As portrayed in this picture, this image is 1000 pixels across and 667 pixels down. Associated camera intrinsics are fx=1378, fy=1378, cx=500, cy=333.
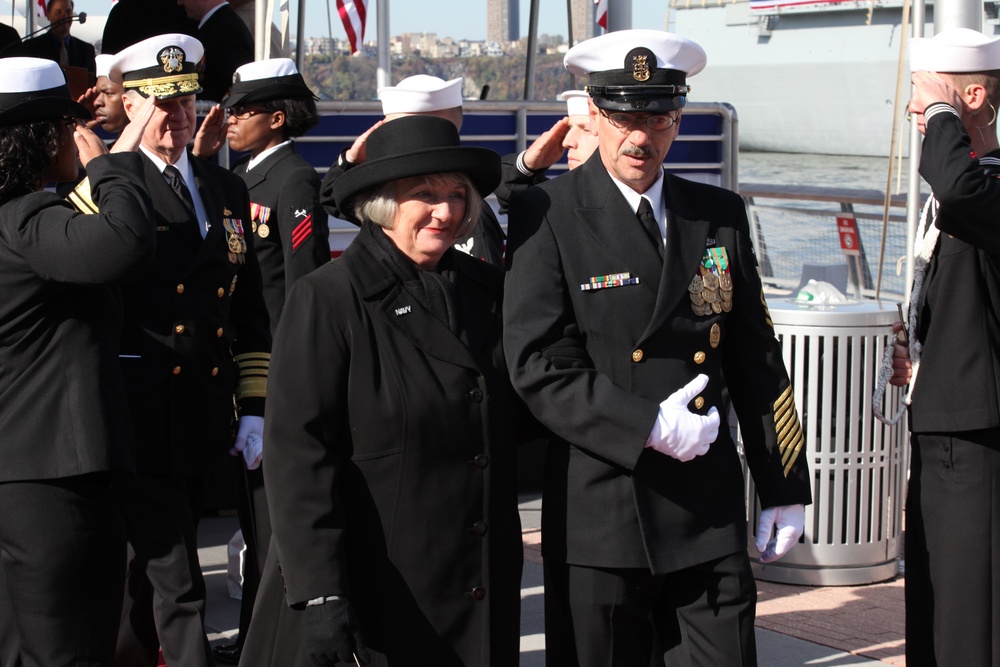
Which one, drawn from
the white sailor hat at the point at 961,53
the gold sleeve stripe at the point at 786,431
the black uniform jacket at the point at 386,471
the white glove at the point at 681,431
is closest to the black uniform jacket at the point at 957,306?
the white sailor hat at the point at 961,53

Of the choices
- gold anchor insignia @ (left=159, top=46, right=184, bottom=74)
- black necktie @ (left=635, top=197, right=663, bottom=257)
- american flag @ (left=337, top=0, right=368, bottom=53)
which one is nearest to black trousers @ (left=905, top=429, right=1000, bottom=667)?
black necktie @ (left=635, top=197, right=663, bottom=257)

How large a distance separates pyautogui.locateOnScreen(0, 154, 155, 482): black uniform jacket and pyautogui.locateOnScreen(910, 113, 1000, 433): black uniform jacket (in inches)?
83.0

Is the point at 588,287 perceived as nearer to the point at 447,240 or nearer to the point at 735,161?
the point at 447,240

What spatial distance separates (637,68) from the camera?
3.29 meters

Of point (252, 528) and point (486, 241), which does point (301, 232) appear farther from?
point (252, 528)

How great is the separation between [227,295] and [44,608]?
1198 millimetres

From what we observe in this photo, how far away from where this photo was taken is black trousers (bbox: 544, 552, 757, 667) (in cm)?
327

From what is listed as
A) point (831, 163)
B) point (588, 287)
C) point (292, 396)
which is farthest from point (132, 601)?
point (831, 163)

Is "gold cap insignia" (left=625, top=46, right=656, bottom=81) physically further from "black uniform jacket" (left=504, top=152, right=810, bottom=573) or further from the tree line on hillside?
the tree line on hillside

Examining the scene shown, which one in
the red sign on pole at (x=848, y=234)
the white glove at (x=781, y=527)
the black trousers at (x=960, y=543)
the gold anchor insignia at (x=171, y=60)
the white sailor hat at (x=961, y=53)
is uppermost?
the white sailor hat at (x=961, y=53)

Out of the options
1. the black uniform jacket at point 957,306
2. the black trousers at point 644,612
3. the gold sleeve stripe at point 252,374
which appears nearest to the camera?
the black trousers at point 644,612

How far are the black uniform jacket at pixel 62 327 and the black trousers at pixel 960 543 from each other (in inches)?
88.4

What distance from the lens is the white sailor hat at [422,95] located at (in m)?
5.25

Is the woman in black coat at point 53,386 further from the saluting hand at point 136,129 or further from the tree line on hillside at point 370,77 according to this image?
the tree line on hillside at point 370,77
